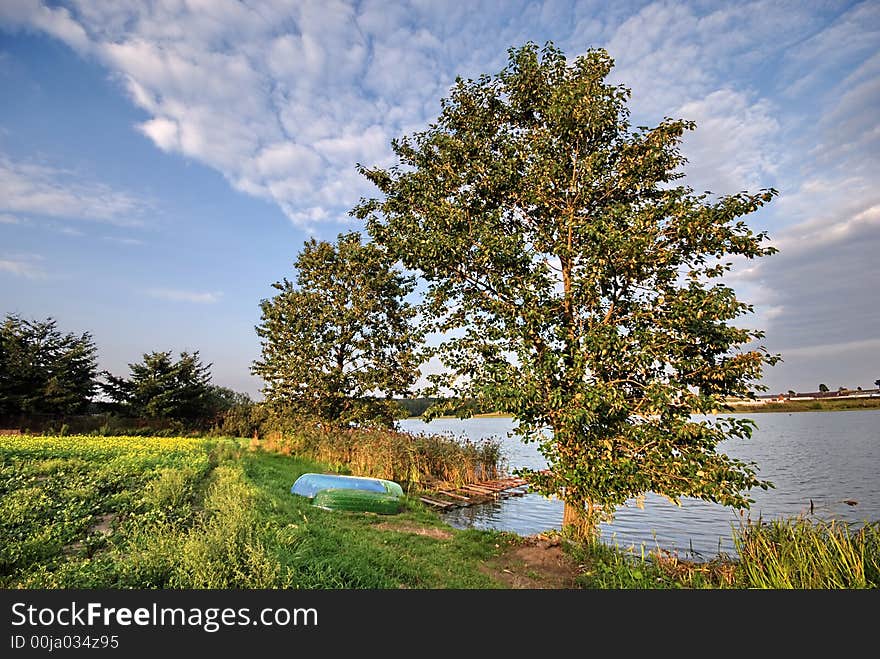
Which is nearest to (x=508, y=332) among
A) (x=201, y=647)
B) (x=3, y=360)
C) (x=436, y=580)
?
(x=436, y=580)

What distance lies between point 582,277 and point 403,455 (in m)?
13.1

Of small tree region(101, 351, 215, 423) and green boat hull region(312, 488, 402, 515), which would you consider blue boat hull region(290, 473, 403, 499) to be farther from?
small tree region(101, 351, 215, 423)

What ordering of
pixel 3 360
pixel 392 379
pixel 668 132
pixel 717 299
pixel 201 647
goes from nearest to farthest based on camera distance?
pixel 201 647
pixel 717 299
pixel 668 132
pixel 392 379
pixel 3 360

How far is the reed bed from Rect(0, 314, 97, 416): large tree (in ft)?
59.8

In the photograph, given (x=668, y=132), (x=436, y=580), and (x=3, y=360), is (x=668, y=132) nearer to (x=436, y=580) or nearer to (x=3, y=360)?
(x=436, y=580)

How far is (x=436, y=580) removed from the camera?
7.00 m

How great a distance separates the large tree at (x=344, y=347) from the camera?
76.8 feet

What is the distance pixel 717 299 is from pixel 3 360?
130ft

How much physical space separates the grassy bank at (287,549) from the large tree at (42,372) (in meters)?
22.8

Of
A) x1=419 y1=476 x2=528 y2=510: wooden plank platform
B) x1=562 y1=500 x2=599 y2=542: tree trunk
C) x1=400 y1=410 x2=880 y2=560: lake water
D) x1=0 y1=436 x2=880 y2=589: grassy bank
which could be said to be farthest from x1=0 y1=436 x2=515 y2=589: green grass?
x1=400 y1=410 x2=880 y2=560: lake water

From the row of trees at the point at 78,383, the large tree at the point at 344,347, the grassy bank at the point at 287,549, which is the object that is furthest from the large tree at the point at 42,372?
the grassy bank at the point at 287,549

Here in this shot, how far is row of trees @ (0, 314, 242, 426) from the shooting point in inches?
1144

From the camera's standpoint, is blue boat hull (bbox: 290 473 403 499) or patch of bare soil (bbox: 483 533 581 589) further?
blue boat hull (bbox: 290 473 403 499)

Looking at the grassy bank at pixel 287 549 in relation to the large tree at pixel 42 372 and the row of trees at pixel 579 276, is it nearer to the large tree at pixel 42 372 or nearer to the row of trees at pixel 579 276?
the row of trees at pixel 579 276
